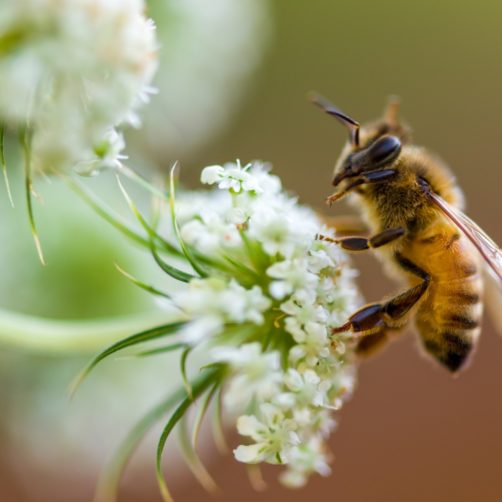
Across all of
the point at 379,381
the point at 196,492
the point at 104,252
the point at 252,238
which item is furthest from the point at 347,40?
the point at 252,238

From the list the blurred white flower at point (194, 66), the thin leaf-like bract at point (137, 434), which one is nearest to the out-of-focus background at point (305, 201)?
the blurred white flower at point (194, 66)

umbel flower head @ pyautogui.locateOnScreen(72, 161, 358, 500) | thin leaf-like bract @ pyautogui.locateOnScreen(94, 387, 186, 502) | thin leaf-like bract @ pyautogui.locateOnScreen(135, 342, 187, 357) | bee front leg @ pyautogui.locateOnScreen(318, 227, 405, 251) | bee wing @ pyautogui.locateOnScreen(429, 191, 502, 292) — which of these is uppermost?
bee wing @ pyautogui.locateOnScreen(429, 191, 502, 292)

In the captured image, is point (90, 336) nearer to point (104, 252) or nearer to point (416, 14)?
point (104, 252)

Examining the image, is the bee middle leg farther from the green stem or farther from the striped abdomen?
the green stem

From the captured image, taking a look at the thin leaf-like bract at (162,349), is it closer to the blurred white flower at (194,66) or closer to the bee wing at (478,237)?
the bee wing at (478,237)

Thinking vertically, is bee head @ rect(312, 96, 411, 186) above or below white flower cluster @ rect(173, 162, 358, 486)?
above

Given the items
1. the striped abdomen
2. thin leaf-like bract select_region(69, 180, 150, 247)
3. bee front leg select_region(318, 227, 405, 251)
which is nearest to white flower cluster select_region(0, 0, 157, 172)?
thin leaf-like bract select_region(69, 180, 150, 247)
